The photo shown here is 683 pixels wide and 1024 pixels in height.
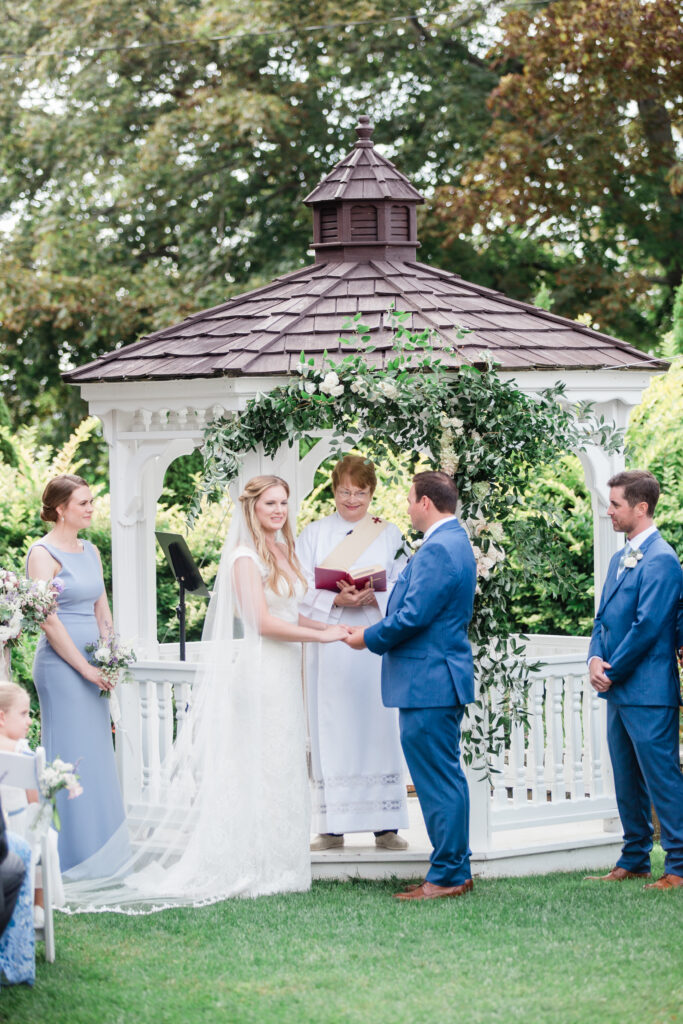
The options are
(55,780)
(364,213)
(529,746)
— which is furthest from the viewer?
(364,213)

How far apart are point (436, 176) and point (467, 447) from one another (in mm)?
11039

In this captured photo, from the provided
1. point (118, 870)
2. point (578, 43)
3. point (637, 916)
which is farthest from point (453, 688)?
point (578, 43)

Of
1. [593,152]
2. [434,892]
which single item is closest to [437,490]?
[434,892]

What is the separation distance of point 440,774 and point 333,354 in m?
2.10

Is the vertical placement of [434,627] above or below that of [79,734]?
above

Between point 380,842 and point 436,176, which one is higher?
point 436,176

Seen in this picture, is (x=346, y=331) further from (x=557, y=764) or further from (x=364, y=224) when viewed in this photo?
(x=557, y=764)

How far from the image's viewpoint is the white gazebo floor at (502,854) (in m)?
6.89

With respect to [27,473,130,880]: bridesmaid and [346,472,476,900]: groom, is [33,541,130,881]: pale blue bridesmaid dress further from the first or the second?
[346,472,476,900]: groom

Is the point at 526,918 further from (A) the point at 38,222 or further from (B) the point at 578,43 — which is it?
(A) the point at 38,222

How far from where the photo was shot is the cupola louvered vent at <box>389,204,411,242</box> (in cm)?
785

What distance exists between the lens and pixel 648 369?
24.0 ft

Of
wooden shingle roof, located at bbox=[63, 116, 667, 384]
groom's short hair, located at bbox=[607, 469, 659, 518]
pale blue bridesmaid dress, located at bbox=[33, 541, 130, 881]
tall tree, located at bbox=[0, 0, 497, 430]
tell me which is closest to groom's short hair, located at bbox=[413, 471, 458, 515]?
wooden shingle roof, located at bbox=[63, 116, 667, 384]

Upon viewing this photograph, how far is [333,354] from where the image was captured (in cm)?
685
